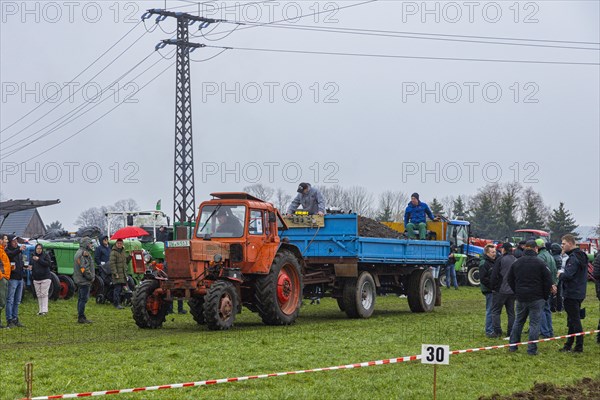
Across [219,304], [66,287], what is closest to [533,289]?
[219,304]

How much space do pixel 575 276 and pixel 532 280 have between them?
1.02 metres

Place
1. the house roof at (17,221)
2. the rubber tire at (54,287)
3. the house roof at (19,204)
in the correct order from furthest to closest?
the house roof at (17,221), the house roof at (19,204), the rubber tire at (54,287)

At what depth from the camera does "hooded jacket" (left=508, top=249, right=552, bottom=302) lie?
13.6 m

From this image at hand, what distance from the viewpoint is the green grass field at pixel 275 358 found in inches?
393

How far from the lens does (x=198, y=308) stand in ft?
56.0

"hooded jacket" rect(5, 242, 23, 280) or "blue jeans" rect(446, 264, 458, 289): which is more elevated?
"hooded jacket" rect(5, 242, 23, 280)

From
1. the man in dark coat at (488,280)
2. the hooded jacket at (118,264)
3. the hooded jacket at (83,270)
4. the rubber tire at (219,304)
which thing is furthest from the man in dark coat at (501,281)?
the hooded jacket at (118,264)

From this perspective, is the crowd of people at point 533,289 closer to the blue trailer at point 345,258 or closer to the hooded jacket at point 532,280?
the hooded jacket at point 532,280

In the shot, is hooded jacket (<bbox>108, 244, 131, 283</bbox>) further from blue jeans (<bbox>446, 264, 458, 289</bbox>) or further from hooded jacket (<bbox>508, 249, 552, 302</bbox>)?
blue jeans (<bbox>446, 264, 458, 289</bbox>)

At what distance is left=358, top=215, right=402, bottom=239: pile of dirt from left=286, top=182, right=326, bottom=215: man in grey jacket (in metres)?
0.96

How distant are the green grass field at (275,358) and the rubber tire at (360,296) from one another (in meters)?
0.43

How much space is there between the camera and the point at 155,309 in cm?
1705

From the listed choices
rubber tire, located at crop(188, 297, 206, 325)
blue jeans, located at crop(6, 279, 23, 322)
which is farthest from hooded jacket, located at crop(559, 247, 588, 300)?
blue jeans, located at crop(6, 279, 23, 322)

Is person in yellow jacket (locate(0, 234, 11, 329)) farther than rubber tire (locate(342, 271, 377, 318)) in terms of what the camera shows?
No
